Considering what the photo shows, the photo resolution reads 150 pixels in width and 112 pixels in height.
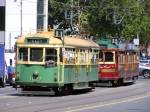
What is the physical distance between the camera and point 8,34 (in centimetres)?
6081

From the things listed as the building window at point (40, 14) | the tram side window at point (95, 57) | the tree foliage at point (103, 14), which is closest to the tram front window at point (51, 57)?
the tram side window at point (95, 57)

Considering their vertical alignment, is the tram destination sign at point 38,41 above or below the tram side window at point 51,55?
above

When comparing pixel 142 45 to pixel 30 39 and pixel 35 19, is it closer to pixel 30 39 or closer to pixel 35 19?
pixel 35 19

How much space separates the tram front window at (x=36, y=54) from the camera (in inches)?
1152

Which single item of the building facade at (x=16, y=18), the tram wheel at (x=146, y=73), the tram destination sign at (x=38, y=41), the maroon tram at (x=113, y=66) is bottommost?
the tram wheel at (x=146, y=73)

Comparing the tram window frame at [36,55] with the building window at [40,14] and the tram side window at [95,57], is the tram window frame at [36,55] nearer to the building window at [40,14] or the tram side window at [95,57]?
the tram side window at [95,57]

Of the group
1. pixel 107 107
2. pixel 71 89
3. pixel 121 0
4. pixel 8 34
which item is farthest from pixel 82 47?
pixel 121 0

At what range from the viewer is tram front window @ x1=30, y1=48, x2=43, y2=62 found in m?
29.3

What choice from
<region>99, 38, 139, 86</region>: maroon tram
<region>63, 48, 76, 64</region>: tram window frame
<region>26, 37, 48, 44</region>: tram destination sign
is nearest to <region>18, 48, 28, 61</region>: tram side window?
<region>26, 37, 48, 44</region>: tram destination sign

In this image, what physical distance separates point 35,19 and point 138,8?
14.7 m

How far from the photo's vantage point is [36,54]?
29.4m

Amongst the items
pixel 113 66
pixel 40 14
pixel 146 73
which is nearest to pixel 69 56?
pixel 113 66

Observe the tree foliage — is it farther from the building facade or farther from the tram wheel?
the tram wheel

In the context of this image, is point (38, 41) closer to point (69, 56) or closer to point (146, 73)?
point (69, 56)
